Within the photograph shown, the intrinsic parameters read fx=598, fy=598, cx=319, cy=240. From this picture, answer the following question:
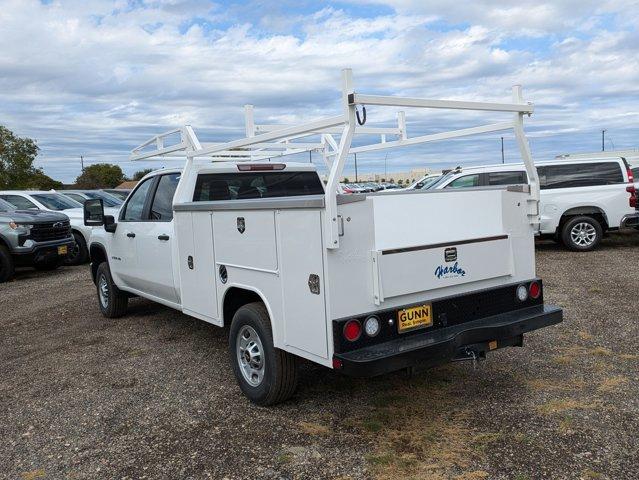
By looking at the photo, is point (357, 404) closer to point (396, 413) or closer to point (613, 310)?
point (396, 413)

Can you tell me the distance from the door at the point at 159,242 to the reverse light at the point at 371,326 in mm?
2498

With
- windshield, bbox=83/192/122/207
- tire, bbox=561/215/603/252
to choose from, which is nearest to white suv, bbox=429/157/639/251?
tire, bbox=561/215/603/252

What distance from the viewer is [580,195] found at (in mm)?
11773

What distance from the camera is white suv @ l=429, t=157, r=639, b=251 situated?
460 inches

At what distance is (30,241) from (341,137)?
991cm

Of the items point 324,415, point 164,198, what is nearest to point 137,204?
point 164,198

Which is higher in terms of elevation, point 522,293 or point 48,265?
point 522,293

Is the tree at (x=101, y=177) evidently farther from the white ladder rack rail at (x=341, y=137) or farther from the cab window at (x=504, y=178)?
the white ladder rack rail at (x=341, y=137)

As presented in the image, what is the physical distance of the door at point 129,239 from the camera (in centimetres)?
643

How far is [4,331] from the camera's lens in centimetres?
757

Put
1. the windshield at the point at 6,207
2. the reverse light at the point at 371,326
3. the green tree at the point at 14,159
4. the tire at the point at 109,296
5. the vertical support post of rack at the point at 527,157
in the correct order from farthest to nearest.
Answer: the green tree at the point at 14,159 < the windshield at the point at 6,207 < the tire at the point at 109,296 < the vertical support post of rack at the point at 527,157 < the reverse light at the point at 371,326

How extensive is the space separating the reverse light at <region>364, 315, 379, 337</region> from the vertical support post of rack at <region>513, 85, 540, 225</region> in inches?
66.6

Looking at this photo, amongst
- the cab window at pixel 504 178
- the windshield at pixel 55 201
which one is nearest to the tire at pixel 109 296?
the cab window at pixel 504 178

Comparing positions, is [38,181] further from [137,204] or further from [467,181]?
[137,204]
